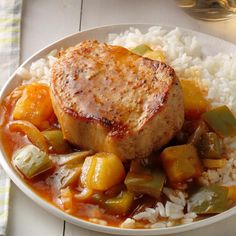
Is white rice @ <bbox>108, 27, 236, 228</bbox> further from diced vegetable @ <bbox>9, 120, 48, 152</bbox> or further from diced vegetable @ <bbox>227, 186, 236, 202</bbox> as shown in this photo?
diced vegetable @ <bbox>9, 120, 48, 152</bbox>

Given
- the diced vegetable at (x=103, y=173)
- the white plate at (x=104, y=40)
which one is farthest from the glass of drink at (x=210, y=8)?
the diced vegetable at (x=103, y=173)

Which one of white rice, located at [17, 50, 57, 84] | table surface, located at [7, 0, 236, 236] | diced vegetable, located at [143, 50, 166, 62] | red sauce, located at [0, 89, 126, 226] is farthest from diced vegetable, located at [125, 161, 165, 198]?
table surface, located at [7, 0, 236, 236]

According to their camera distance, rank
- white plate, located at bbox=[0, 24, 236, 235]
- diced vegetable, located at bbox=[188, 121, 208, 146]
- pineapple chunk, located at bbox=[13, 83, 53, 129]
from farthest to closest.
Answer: pineapple chunk, located at bbox=[13, 83, 53, 129] < diced vegetable, located at bbox=[188, 121, 208, 146] < white plate, located at bbox=[0, 24, 236, 235]

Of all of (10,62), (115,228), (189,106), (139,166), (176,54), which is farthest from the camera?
(10,62)

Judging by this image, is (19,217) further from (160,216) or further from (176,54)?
(176,54)

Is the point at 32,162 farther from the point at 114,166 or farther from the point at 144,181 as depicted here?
the point at 144,181

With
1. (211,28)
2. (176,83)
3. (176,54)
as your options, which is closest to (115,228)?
(176,83)

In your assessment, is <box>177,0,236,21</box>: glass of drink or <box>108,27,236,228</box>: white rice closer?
<box>108,27,236,228</box>: white rice
